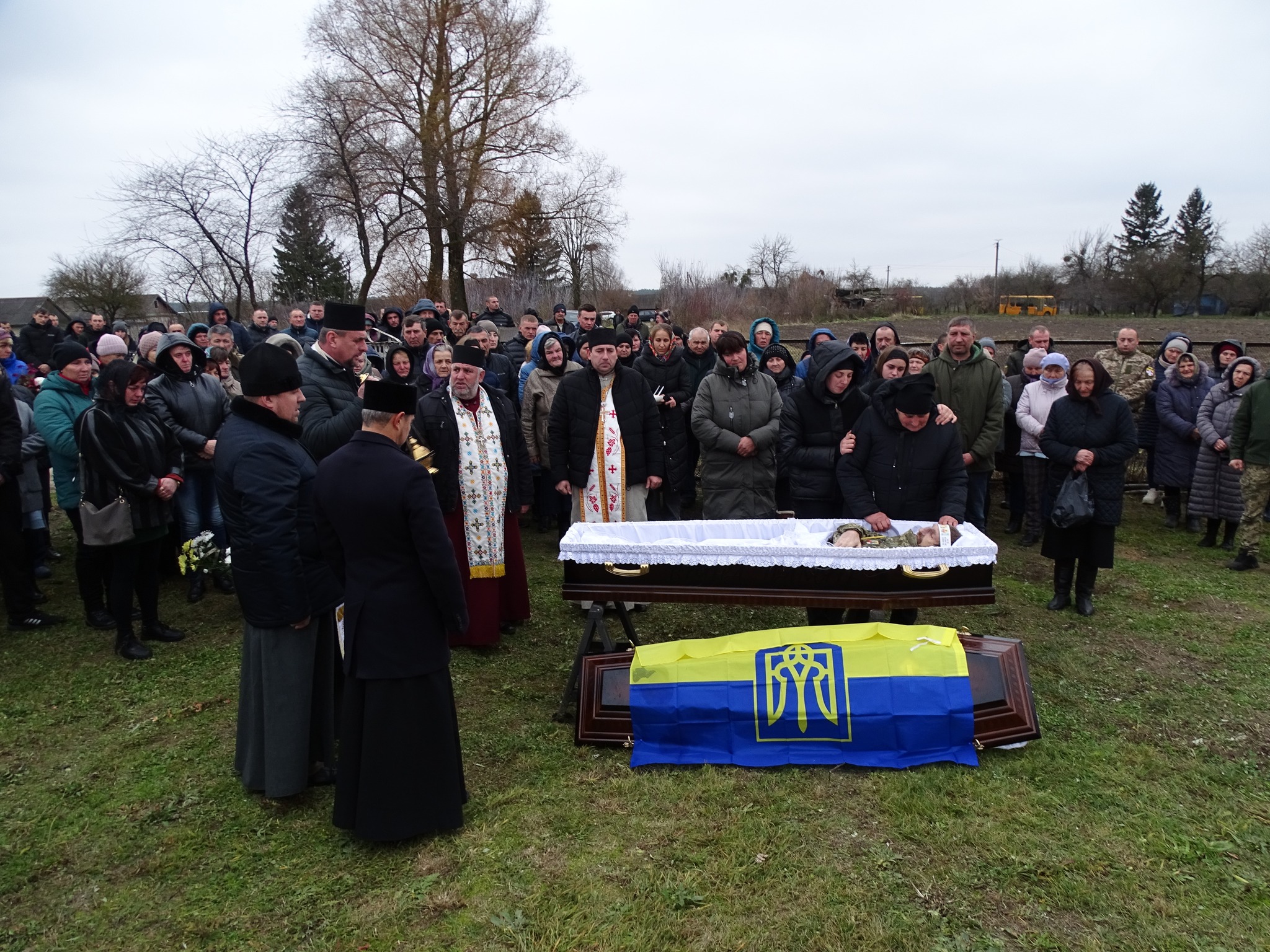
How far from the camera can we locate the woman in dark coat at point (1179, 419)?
8547mm

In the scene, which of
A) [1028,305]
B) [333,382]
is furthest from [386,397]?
[1028,305]

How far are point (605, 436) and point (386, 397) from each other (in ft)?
9.34

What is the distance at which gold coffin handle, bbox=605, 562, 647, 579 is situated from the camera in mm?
4449

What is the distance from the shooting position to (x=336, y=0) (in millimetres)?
21797

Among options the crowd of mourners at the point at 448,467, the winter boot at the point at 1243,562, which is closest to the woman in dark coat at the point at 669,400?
the crowd of mourners at the point at 448,467

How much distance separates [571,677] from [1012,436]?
20.3 feet

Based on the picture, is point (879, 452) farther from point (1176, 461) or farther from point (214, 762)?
point (1176, 461)

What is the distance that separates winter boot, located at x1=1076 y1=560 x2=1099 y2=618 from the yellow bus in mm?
24852

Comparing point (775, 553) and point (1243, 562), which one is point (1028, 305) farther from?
point (775, 553)

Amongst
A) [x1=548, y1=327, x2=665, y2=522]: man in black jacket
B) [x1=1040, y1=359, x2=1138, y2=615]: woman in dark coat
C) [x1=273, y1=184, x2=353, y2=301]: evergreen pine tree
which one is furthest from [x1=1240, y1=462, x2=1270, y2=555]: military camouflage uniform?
[x1=273, y1=184, x2=353, y2=301]: evergreen pine tree

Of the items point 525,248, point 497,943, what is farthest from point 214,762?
point 525,248

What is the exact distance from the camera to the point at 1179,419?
8523 millimetres

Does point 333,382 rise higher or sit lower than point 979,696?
higher

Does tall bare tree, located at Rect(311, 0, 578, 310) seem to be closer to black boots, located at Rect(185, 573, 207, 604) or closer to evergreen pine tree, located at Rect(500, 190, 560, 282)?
evergreen pine tree, located at Rect(500, 190, 560, 282)
